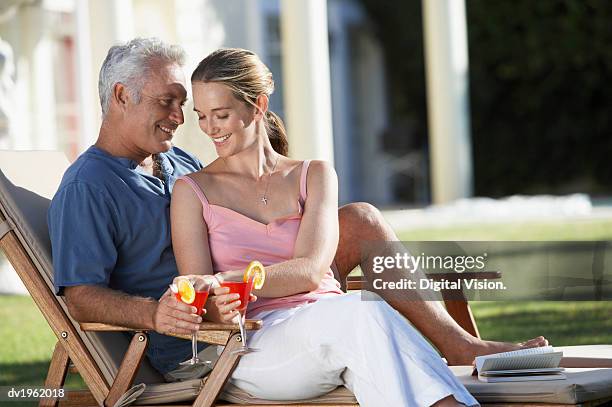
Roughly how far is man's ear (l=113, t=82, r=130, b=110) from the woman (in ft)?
0.97

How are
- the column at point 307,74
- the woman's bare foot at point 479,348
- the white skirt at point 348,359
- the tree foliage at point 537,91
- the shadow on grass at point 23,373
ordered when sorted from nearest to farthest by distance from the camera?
1. the white skirt at point 348,359
2. the woman's bare foot at point 479,348
3. the shadow on grass at point 23,373
4. the column at point 307,74
5. the tree foliage at point 537,91

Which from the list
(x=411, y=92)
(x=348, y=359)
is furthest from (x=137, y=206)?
(x=411, y=92)

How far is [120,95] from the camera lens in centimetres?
371

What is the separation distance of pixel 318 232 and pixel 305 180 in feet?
0.68

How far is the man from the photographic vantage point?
3.50 metres

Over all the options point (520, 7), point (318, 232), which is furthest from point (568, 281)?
point (520, 7)

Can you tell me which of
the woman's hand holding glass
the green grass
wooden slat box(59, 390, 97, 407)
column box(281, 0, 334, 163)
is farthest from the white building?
the woman's hand holding glass

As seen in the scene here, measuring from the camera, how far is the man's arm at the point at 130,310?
3.16 m

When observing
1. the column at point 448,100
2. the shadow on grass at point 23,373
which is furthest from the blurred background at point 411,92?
the shadow on grass at point 23,373

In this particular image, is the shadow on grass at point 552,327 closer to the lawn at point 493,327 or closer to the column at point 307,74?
the lawn at point 493,327

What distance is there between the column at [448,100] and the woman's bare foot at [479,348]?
10307 millimetres

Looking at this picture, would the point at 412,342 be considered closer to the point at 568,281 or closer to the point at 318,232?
the point at 318,232

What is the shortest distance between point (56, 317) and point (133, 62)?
0.80m

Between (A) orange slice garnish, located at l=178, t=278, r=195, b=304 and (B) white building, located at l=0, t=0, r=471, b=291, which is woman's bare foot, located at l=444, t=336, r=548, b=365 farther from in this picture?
(B) white building, located at l=0, t=0, r=471, b=291
